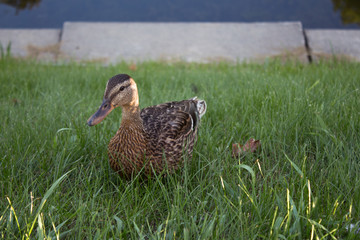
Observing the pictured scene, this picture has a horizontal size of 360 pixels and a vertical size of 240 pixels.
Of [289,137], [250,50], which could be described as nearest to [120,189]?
[289,137]

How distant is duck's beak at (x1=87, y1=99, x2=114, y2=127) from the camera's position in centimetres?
240

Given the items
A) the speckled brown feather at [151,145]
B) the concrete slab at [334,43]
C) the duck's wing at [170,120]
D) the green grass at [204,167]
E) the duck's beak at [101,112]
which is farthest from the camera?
the concrete slab at [334,43]

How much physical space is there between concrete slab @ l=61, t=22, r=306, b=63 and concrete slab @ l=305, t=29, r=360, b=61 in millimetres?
168

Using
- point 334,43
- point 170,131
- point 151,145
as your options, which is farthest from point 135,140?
point 334,43

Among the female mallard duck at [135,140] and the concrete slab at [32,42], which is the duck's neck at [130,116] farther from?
the concrete slab at [32,42]

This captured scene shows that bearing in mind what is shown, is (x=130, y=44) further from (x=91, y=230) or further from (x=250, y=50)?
(x=91, y=230)

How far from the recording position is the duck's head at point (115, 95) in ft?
8.02

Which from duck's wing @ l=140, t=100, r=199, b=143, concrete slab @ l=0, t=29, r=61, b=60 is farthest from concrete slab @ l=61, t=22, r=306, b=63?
duck's wing @ l=140, t=100, r=199, b=143

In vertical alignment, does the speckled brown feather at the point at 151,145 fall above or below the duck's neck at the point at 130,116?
below

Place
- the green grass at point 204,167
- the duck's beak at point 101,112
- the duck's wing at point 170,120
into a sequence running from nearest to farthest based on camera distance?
the green grass at point 204,167, the duck's beak at point 101,112, the duck's wing at point 170,120

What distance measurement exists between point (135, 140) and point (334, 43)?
4142 millimetres

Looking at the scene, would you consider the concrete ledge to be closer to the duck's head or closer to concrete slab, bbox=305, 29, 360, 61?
A: concrete slab, bbox=305, 29, 360, 61

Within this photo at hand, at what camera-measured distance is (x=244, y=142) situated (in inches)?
124

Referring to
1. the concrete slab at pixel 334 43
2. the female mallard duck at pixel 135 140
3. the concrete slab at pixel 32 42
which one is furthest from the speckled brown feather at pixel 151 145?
the concrete slab at pixel 32 42
